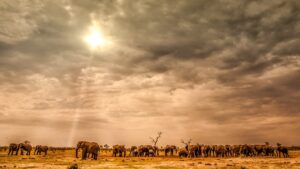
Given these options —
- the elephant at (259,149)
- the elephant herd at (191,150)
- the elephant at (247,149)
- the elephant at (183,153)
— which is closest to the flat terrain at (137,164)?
the elephant herd at (191,150)

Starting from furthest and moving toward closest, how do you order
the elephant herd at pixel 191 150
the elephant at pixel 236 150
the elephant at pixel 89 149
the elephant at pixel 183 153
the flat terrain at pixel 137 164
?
the elephant at pixel 236 150 → the elephant at pixel 183 153 → the elephant herd at pixel 191 150 → the elephant at pixel 89 149 → the flat terrain at pixel 137 164

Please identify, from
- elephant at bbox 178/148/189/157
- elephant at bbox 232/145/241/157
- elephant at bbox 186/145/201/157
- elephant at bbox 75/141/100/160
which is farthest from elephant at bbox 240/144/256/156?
elephant at bbox 75/141/100/160

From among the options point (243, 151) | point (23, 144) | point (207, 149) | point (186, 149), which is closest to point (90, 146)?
point (23, 144)

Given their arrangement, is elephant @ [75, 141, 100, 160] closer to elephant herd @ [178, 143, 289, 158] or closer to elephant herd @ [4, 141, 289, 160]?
elephant herd @ [4, 141, 289, 160]

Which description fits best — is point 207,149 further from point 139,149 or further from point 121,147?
point 121,147

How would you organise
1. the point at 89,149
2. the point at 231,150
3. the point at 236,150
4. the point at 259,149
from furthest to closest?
1. the point at 231,150
2. the point at 236,150
3. the point at 259,149
4. the point at 89,149

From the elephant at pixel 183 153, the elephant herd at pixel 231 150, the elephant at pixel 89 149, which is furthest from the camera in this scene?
the elephant herd at pixel 231 150

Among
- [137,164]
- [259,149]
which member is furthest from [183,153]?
[137,164]

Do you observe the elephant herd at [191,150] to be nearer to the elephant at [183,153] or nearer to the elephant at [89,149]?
the elephant at [183,153]

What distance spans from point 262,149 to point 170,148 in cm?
2994

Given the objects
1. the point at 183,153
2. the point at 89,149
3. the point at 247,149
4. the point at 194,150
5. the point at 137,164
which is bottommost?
the point at 137,164

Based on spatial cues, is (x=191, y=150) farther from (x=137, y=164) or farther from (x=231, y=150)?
(x=137, y=164)

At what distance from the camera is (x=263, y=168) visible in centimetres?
3169

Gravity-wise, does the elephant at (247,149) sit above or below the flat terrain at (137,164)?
above
